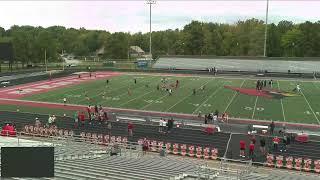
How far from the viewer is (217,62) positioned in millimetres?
70062

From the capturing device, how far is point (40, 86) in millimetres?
48781

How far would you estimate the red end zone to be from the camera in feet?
140

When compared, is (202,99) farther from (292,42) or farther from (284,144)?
(292,42)

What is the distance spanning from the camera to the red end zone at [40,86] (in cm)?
4275

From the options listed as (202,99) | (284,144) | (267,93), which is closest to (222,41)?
(267,93)

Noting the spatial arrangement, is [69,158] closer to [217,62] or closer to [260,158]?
[260,158]

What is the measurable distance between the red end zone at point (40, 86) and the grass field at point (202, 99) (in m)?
1.87

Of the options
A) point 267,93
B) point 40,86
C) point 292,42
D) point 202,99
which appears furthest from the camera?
point 292,42

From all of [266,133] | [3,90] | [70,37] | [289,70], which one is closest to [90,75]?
[3,90]

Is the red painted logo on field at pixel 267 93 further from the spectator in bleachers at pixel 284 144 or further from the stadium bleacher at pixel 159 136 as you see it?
the spectator in bleachers at pixel 284 144

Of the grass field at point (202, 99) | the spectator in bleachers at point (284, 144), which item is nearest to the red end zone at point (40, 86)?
the grass field at point (202, 99)

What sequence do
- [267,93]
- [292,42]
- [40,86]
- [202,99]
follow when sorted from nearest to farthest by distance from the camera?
[202,99] → [267,93] → [40,86] → [292,42]

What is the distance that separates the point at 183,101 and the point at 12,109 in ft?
48.5

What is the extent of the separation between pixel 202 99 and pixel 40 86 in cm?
2062
